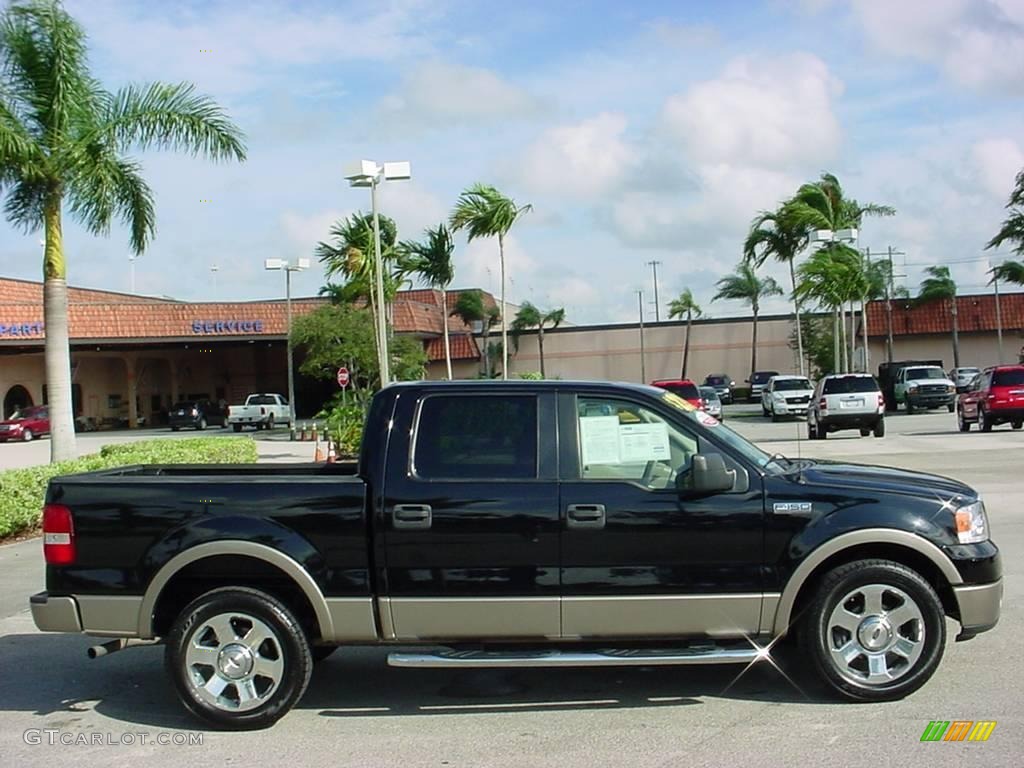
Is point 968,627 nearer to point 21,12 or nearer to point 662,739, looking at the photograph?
point 662,739

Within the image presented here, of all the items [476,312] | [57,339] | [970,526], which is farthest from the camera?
[476,312]

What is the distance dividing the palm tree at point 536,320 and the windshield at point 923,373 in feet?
90.9

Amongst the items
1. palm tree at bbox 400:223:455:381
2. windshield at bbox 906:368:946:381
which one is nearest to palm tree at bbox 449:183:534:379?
palm tree at bbox 400:223:455:381

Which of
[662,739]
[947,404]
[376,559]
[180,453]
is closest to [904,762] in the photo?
[662,739]

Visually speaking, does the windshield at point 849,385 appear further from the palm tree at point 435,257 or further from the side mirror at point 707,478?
the side mirror at point 707,478

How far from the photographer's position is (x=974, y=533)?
612 cm

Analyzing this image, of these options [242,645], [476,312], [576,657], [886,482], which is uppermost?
[476,312]

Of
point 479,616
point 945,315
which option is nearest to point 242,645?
point 479,616

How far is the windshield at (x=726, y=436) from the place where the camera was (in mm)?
6184

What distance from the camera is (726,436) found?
20.6ft

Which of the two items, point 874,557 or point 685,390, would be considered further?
point 685,390

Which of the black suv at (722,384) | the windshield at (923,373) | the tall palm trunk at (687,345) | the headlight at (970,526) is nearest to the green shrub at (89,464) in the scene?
the headlight at (970,526)

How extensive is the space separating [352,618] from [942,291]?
204 feet

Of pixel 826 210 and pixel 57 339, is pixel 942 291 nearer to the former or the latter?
pixel 826 210
